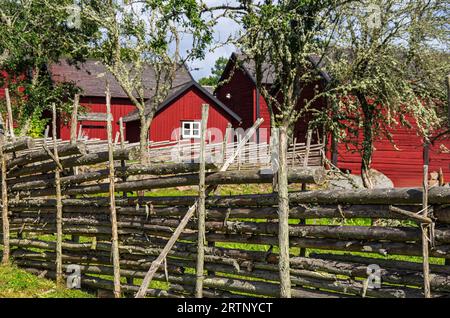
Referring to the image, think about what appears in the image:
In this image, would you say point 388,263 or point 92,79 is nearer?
point 388,263

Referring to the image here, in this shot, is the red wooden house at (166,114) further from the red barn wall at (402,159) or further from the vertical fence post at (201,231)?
the vertical fence post at (201,231)

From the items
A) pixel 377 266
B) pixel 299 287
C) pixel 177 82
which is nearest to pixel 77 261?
pixel 299 287

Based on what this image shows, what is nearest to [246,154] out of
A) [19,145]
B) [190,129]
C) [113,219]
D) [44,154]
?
[190,129]

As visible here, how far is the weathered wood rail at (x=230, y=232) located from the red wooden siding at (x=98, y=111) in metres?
22.8

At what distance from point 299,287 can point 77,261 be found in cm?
378

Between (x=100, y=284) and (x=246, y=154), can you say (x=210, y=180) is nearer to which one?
(x=100, y=284)

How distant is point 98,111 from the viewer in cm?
3309

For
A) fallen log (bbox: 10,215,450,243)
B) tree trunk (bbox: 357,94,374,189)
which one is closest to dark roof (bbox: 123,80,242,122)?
tree trunk (bbox: 357,94,374,189)

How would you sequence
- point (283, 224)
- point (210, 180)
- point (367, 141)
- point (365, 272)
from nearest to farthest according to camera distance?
point (365, 272) < point (283, 224) < point (210, 180) < point (367, 141)

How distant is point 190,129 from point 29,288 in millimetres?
23647

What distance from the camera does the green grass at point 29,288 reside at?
782 centimetres

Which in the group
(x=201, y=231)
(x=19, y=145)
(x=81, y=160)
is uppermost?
(x=19, y=145)

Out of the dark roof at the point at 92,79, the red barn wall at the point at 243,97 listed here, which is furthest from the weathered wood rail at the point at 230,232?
the dark roof at the point at 92,79

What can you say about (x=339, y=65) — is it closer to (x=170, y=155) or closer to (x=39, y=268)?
(x=170, y=155)
